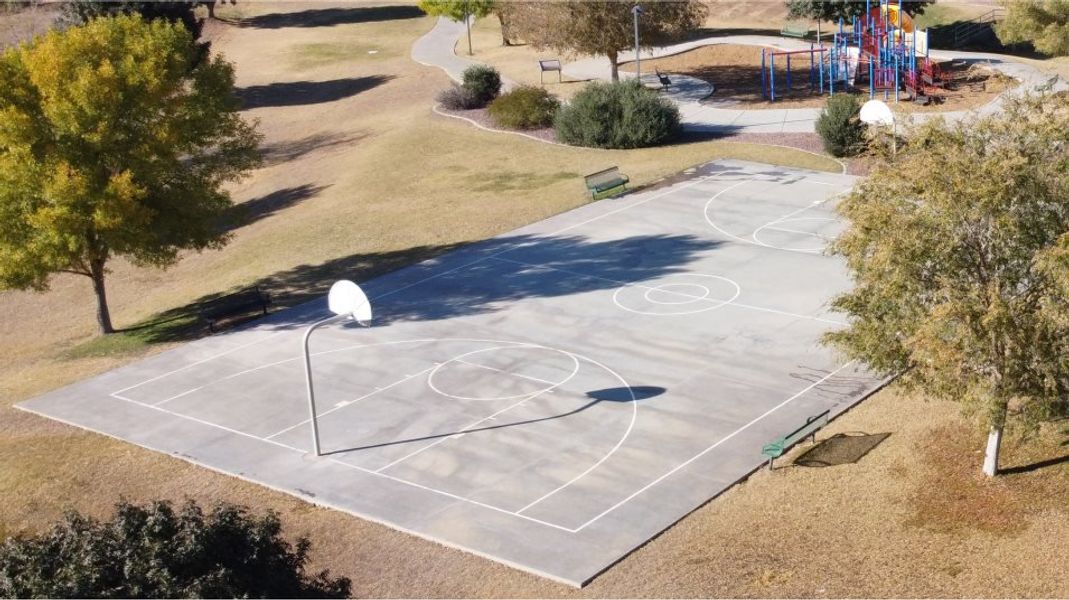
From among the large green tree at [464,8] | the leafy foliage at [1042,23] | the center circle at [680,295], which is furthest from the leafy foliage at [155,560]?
the large green tree at [464,8]

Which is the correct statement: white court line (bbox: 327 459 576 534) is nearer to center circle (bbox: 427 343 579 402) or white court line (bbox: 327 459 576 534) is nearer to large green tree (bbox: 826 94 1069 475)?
center circle (bbox: 427 343 579 402)

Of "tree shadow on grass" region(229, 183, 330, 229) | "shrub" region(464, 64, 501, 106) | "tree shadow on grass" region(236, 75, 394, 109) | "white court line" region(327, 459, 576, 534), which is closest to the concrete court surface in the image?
"white court line" region(327, 459, 576, 534)

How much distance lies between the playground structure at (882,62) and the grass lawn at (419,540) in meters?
9.93

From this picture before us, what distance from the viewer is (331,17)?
312 feet

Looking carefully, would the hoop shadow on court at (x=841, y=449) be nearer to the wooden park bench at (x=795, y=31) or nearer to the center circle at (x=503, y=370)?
the center circle at (x=503, y=370)

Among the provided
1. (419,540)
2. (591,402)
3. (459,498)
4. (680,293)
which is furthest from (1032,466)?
(680,293)

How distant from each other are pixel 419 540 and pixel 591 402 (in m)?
6.52

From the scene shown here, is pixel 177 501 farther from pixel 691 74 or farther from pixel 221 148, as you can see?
pixel 691 74

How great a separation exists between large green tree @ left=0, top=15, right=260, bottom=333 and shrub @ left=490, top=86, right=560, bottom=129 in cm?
2140

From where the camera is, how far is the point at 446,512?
75.3 feet

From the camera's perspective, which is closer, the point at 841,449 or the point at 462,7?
the point at 841,449

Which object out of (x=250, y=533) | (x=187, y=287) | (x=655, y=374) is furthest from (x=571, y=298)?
(x=250, y=533)

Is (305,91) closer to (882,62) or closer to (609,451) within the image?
(882,62)

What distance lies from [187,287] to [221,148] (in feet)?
21.5
